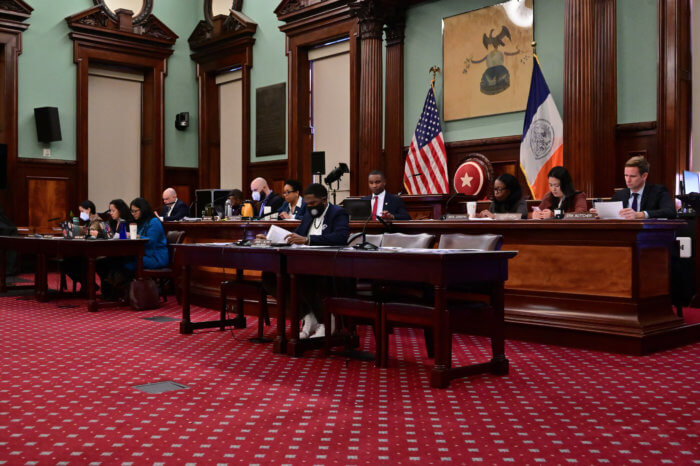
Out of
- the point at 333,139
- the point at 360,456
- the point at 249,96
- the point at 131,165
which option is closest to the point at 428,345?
the point at 360,456

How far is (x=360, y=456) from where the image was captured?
2.61 metres

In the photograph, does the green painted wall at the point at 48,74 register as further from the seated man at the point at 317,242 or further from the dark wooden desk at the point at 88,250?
the seated man at the point at 317,242

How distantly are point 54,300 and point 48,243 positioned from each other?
862mm

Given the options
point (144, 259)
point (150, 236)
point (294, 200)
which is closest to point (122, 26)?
point (150, 236)

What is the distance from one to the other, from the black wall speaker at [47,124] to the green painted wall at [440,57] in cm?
599

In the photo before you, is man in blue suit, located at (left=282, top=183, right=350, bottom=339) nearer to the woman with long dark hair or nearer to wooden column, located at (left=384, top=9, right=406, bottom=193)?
the woman with long dark hair

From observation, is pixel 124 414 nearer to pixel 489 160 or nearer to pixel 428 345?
pixel 428 345

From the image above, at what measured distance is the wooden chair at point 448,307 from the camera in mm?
3957

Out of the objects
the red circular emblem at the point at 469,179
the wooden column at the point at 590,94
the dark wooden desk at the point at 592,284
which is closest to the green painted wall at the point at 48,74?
the red circular emblem at the point at 469,179

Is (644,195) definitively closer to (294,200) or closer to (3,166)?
(294,200)

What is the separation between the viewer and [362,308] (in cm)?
434

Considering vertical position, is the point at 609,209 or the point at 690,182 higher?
the point at 690,182

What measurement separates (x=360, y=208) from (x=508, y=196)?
1.36 m

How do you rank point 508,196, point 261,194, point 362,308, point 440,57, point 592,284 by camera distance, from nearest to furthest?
point 362,308 → point 592,284 → point 508,196 → point 261,194 → point 440,57
